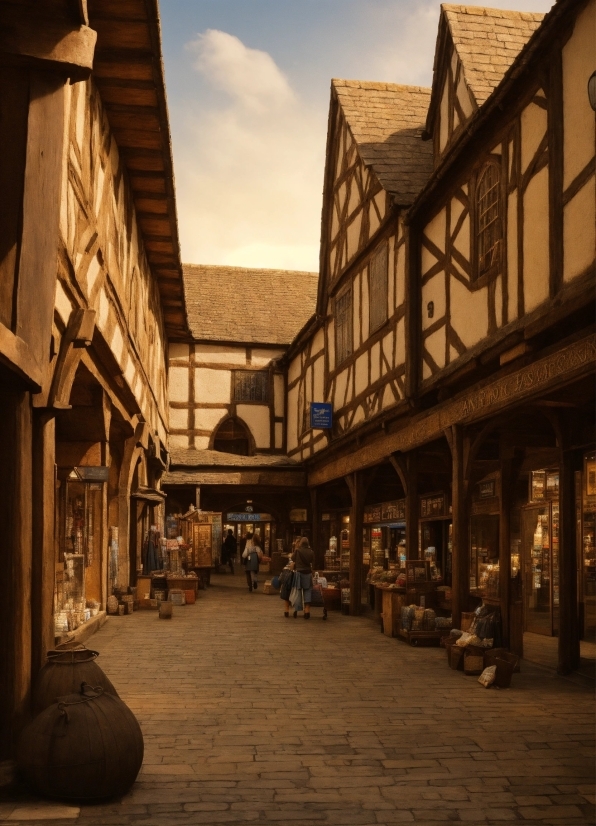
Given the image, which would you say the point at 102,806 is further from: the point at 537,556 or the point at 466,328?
the point at 537,556

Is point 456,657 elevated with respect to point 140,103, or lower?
lower

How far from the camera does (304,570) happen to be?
51.0ft

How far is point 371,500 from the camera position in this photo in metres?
22.0

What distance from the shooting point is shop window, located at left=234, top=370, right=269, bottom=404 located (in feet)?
90.6

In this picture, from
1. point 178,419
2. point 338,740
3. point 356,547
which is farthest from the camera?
point 178,419

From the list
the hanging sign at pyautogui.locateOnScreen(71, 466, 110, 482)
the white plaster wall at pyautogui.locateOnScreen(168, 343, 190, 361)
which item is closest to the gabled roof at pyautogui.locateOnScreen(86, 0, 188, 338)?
the hanging sign at pyautogui.locateOnScreen(71, 466, 110, 482)

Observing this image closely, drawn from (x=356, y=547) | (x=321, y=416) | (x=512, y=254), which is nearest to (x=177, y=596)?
(x=356, y=547)

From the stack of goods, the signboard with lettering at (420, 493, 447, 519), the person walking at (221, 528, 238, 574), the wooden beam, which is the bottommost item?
the person walking at (221, 528, 238, 574)

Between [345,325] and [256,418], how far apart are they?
9.69m

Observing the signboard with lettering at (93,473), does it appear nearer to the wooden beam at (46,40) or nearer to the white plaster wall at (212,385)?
the wooden beam at (46,40)

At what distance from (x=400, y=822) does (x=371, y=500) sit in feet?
56.1

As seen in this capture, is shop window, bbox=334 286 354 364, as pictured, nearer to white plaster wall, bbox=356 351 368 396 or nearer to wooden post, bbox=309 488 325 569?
white plaster wall, bbox=356 351 368 396

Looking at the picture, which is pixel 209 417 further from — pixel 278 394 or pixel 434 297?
pixel 434 297

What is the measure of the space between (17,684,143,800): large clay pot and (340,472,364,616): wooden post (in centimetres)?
1138
